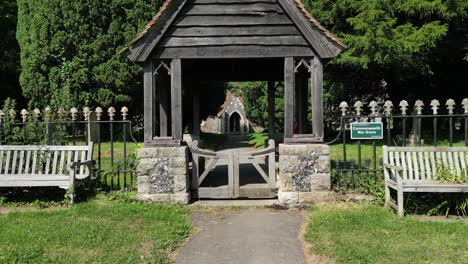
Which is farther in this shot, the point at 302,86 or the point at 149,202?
the point at 302,86

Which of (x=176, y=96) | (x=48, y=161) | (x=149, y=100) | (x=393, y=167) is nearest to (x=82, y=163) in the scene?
(x=48, y=161)

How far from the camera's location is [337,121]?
83.9 feet

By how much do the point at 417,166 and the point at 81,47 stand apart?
749 inches

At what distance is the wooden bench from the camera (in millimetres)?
7754

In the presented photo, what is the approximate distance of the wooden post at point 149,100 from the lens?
27.0 ft

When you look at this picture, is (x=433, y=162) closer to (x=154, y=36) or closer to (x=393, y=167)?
(x=393, y=167)

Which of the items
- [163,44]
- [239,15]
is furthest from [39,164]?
[239,15]

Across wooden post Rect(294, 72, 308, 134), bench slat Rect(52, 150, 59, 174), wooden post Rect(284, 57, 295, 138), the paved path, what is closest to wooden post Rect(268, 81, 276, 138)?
wooden post Rect(294, 72, 308, 134)

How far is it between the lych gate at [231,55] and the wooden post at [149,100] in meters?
0.02

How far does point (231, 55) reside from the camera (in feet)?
27.2

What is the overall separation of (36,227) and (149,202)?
2288 mm

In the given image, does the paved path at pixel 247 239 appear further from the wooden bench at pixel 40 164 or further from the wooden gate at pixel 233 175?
the wooden bench at pixel 40 164

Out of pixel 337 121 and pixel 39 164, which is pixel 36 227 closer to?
pixel 39 164

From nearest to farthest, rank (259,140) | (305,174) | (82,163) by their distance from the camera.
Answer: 1. (82,163)
2. (305,174)
3. (259,140)
